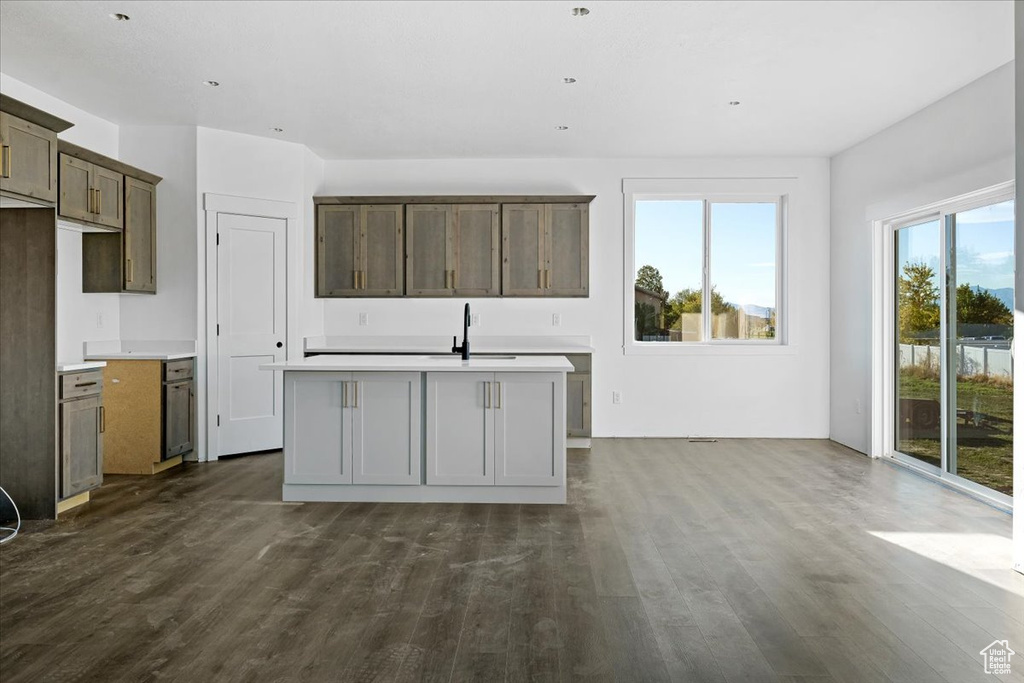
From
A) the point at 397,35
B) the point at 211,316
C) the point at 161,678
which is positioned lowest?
the point at 161,678

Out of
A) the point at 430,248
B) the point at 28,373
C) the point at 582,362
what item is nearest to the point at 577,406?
the point at 582,362

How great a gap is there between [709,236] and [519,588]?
5.07 m

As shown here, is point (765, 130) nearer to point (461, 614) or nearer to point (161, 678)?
point (461, 614)

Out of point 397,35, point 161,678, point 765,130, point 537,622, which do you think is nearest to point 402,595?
point 537,622

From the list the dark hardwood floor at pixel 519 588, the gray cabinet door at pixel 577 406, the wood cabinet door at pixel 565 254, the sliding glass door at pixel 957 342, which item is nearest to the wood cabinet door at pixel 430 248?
the wood cabinet door at pixel 565 254

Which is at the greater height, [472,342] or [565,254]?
[565,254]

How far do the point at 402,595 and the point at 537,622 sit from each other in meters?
0.63

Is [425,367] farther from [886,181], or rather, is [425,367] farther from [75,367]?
[886,181]

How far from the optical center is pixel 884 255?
19.3 ft

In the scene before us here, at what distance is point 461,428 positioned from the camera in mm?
4297

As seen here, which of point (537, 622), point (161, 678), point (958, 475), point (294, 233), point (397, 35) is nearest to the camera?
point (161, 678)

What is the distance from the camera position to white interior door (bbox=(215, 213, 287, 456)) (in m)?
5.83

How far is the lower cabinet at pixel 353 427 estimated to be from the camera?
4309 mm

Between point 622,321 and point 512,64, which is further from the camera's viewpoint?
point 622,321
